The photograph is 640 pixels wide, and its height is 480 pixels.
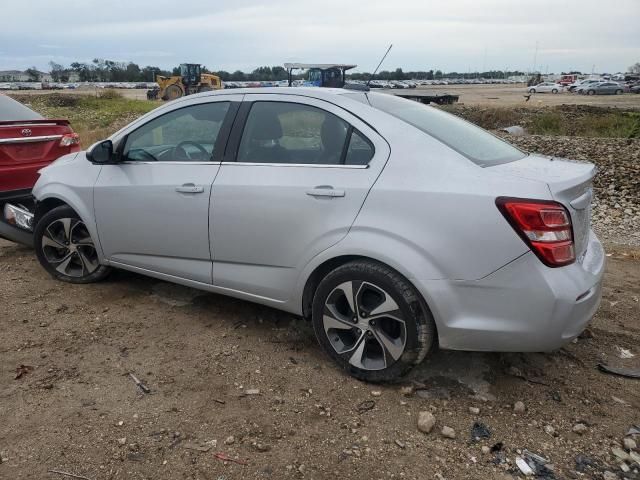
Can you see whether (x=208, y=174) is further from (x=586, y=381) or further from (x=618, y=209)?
(x=618, y=209)

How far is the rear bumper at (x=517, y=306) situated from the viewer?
8.73ft

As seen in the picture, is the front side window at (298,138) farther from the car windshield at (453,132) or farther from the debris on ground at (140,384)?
the debris on ground at (140,384)

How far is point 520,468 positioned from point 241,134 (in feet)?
8.23

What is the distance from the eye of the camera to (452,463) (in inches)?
101

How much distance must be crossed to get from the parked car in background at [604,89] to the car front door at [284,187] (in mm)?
58312

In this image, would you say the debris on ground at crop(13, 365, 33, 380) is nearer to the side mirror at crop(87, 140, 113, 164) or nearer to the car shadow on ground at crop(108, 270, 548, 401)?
the car shadow on ground at crop(108, 270, 548, 401)

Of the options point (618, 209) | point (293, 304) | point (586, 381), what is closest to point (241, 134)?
point (293, 304)

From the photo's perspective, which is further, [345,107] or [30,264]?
[30,264]

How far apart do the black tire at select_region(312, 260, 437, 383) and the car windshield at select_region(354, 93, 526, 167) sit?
31.2 inches

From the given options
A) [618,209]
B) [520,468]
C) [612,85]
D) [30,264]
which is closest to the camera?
[520,468]

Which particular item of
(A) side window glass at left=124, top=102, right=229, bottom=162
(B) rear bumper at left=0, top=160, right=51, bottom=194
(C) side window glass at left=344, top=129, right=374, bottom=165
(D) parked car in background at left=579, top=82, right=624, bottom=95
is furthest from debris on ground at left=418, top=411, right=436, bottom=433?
(D) parked car in background at left=579, top=82, right=624, bottom=95

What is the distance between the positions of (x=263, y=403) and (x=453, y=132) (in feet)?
6.46

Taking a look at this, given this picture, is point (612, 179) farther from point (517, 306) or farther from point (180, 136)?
point (180, 136)

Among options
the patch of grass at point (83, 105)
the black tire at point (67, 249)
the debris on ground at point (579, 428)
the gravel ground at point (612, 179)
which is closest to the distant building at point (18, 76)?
the patch of grass at point (83, 105)
